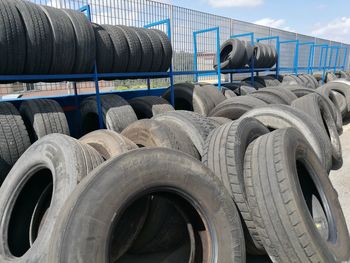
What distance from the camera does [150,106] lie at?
190 inches

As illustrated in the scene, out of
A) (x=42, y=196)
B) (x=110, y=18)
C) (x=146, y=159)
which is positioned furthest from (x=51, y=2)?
(x=146, y=159)

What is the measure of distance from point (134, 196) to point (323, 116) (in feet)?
13.6

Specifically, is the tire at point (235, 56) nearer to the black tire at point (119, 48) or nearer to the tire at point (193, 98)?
the tire at point (193, 98)

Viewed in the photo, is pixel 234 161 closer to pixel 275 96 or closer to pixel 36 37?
pixel 36 37

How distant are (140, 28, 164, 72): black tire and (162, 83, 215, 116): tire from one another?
85 centimetres

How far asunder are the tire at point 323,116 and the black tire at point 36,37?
380cm

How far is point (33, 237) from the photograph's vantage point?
239 centimetres

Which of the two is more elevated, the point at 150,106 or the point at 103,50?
the point at 103,50

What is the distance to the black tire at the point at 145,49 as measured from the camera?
486 cm

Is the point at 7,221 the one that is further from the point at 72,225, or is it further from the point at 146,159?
the point at 146,159

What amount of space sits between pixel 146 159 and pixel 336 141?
3.62m

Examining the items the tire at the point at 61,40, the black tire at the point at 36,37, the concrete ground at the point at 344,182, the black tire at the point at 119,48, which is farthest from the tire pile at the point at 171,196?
the black tire at the point at 119,48

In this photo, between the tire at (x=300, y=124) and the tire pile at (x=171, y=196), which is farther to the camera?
the tire at (x=300, y=124)

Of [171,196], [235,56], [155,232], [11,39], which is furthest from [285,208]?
[235,56]
